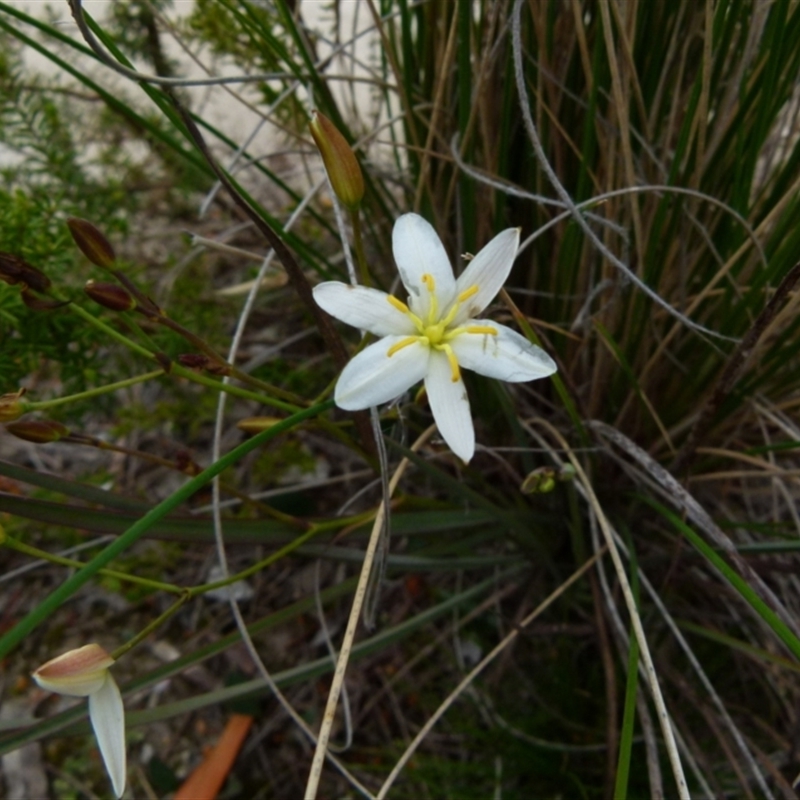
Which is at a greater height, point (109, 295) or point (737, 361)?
point (109, 295)

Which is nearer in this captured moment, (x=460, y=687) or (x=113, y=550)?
(x=113, y=550)

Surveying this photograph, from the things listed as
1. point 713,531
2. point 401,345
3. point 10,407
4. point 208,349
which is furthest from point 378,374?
point 713,531

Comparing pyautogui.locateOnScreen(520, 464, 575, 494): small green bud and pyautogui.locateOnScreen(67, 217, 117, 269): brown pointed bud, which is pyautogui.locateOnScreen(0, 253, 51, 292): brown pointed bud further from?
pyautogui.locateOnScreen(520, 464, 575, 494): small green bud

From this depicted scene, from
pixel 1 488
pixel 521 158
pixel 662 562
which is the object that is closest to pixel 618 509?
pixel 662 562

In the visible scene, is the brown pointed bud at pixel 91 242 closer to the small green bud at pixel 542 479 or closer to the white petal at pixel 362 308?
the white petal at pixel 362 308

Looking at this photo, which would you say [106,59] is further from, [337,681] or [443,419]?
[337,681]

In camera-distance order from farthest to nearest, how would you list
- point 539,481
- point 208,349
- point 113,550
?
point 539,481 < point 208,349 < point 113,550

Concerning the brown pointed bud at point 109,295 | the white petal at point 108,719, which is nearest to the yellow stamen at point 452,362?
the brown pointed bud at point 109,295

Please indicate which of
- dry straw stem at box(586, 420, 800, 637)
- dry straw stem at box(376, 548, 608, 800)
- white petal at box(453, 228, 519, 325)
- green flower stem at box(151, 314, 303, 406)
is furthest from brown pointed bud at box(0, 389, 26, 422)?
dry straw stem at box(586, 420, 800, 637)

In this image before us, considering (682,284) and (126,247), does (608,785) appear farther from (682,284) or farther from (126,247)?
(126,247)
